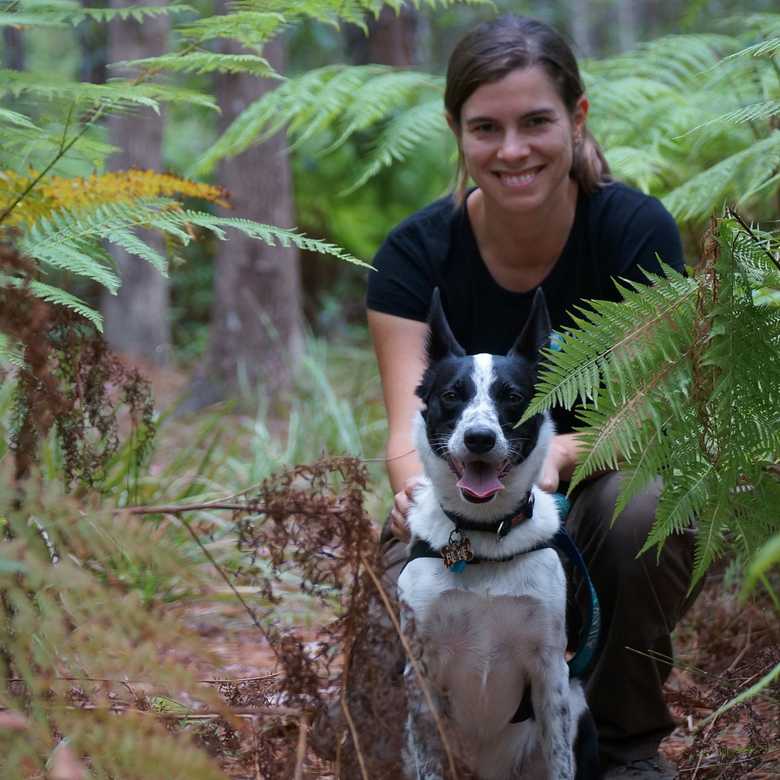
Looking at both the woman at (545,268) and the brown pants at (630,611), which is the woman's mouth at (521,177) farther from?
the brown pants at (630,611)

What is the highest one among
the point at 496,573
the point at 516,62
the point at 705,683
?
the point at 516,62

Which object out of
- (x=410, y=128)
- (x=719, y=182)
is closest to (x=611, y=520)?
(x=719, y=182)

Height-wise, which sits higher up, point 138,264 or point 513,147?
point 513,147

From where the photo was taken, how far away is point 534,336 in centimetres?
301

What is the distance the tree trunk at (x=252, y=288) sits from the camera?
848cm

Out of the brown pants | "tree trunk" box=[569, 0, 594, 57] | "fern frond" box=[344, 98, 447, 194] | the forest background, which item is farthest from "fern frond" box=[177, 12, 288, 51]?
"tree trunk" box=[569, 0, 594, 57]

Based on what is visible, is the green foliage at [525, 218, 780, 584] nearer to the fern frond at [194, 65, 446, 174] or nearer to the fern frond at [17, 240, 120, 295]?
the fern frond at [17, 240, 120, 295]

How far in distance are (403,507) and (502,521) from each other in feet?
1.38

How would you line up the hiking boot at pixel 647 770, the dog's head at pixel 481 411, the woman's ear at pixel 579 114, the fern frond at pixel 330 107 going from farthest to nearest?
the fern frond at pixel 330 107 → the woman's ear at pixel 579 114 → the hiking boot at pixel 647 770 → the dog's head at pixel 481 411

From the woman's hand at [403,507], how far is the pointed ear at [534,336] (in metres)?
0.54

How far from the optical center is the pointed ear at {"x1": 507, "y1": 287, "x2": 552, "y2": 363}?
9.77 ft

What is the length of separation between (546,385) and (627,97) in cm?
322

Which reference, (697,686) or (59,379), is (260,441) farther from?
(59,379)

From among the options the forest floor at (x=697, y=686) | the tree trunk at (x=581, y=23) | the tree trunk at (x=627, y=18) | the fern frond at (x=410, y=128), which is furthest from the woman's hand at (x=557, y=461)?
the tree trunk at (x=627, y=18)
